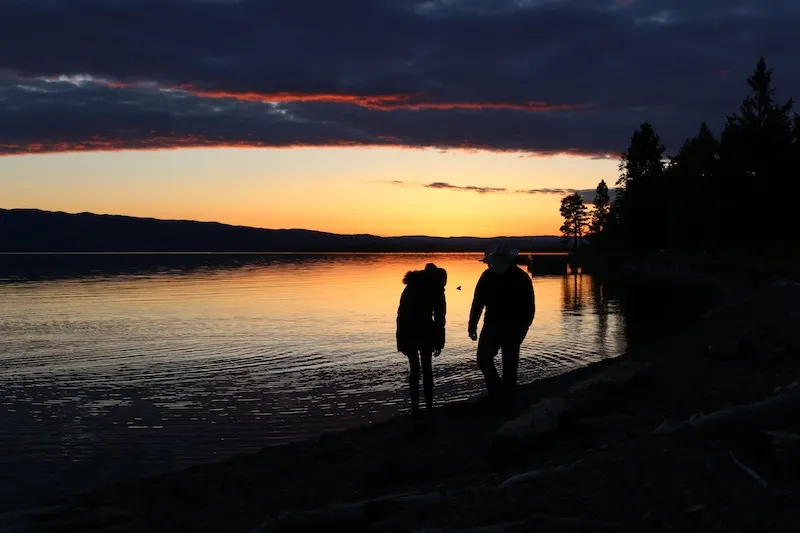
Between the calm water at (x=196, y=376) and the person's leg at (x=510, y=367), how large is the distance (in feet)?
10.4

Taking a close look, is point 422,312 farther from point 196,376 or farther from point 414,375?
point 196,376

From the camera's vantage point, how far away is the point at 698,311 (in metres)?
32.3

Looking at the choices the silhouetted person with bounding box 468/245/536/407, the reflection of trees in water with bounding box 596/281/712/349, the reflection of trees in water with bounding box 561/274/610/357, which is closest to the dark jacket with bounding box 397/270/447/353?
the silhouetted person with bounding box 468/245/536/407

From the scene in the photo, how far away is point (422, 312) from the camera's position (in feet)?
35.4

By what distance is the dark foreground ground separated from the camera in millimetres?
5457

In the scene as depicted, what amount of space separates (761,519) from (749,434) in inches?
62.0

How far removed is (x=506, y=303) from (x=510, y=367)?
Result: 3.62 feet

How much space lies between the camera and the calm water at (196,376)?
1120 centimetres

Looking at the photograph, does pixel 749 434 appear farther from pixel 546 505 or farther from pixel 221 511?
pixel 221 511

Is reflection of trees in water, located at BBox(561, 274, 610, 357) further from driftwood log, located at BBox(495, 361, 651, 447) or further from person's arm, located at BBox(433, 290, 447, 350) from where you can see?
person's arm, located at BBox(433, 290, 447, 350)

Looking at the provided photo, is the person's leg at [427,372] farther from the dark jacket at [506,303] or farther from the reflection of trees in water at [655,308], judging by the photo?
the reflection of trees in water at [655,308]

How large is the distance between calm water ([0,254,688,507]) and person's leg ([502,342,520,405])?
3170mm

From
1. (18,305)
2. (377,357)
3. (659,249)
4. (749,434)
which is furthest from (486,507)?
(659,249)

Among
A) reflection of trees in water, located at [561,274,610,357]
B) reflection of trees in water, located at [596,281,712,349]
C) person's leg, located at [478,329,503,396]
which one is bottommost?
reflection of trees in water, located at [561,274,610,357]
